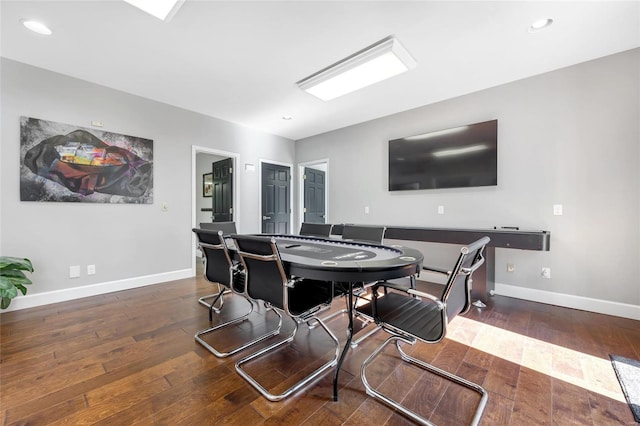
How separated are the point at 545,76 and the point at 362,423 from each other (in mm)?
3995

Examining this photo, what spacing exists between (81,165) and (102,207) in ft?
1.85

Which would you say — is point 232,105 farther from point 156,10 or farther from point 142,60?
point 156,10

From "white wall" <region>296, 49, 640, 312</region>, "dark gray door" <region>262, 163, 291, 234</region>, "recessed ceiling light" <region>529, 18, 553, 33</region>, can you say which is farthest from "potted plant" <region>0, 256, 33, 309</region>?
"recessed ceiling light" <region>529, 18, 553, 33</region>

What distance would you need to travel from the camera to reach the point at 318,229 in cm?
340

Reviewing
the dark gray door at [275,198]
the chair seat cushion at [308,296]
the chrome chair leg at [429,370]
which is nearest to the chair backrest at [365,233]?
the chair seat cushion at [308,296]

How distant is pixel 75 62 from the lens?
9.34ft

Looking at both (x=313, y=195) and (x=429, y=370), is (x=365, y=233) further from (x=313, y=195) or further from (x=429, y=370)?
(x=313, y=195)

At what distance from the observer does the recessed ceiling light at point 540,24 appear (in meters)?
2.19

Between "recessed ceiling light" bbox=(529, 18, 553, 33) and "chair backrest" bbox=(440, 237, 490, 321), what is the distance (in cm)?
208

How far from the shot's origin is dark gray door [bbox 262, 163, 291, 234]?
5.42 m

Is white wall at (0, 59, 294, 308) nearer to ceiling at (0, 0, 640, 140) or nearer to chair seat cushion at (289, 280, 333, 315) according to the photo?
ceiling at (0, 0, 640, 140)

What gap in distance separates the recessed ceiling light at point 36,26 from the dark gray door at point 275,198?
3345mm

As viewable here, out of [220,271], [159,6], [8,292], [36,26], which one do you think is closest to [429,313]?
[220,271]

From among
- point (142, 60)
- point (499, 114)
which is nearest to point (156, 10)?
point (142, 60)
